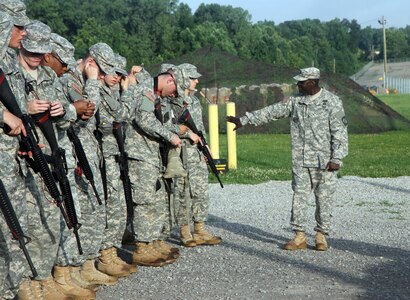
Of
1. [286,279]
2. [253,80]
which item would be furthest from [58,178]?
[253,80]

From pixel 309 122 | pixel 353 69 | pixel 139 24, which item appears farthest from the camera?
pixel 353 69

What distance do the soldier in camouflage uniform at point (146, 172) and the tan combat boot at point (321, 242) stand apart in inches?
62.2

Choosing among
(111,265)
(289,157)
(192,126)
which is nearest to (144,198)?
(111,265)

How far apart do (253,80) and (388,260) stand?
63.3 ft

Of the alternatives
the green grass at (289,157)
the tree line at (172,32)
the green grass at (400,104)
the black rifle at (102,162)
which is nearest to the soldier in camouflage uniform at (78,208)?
the black rifle at (102,162)

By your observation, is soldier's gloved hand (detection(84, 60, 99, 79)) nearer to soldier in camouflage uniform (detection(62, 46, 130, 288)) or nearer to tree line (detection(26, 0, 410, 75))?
soldier in camouflage uniform (detection(62, 46, 130, 288))

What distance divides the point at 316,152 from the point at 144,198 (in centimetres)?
197

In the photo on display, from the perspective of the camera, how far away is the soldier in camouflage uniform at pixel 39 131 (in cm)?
661

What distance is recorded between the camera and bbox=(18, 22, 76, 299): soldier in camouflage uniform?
661 centimetres

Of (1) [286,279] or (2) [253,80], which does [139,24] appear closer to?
(2) [253,80]

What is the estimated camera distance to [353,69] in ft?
407

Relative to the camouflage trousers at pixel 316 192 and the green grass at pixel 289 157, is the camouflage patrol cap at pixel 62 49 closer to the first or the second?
the camouflage trousers at pixel 316 192

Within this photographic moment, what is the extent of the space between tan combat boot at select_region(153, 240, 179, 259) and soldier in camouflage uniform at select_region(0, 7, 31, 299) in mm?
2909

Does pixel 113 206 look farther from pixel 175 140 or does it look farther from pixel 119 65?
pixel 119 65
